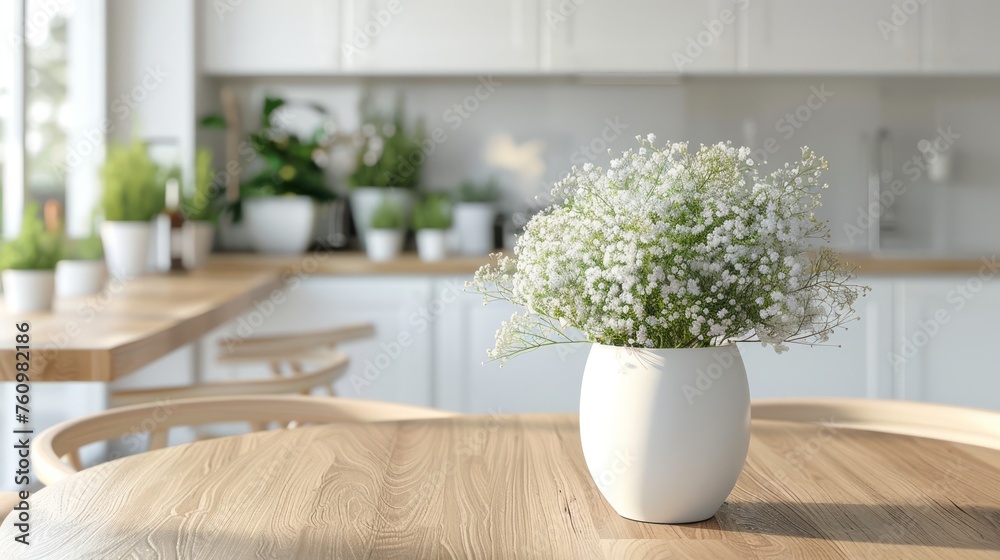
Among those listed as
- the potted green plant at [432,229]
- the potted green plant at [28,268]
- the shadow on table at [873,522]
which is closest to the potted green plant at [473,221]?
the potted green plant at [432,229]

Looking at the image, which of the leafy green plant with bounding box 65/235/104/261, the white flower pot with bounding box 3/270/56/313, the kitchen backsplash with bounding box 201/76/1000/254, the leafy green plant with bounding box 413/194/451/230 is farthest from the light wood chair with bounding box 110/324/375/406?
the kitchen backsplash with bounding box 201/76/1000/254

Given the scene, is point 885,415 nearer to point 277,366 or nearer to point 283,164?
point 277,366

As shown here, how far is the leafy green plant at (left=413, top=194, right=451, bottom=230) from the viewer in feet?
12.4

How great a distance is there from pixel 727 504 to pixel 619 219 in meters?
0.33

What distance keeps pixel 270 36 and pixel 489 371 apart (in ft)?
5.20

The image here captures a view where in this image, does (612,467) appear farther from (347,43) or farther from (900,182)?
(900,182)

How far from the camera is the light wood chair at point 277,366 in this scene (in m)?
1.98

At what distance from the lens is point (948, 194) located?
4.09m

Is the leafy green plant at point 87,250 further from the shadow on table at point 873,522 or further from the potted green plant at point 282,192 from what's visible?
the shadow on table at point 873,522

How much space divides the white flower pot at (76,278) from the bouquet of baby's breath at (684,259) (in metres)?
1.89

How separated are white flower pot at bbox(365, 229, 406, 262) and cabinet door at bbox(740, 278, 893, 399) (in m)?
1.40

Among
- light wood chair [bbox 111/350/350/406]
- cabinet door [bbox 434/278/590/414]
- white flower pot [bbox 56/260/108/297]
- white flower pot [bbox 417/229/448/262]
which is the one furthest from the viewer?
white flower pot [bbox 417/229/448/262]

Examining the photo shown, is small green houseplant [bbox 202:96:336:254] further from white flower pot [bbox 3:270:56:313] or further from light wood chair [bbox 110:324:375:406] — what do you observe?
white flower pot [bbox 3:270:56:313]

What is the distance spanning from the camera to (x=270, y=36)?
148 inches
